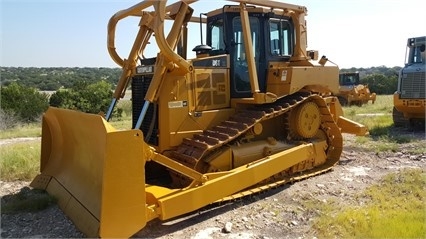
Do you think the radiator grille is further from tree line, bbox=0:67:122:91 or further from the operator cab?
tree line, bbox=0:67:122:91

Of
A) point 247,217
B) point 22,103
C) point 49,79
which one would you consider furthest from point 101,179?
point 49,79

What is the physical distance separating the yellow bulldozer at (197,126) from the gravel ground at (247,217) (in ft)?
0.66

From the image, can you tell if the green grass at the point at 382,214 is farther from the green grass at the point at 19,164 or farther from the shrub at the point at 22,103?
the shrub at the point at 22,103

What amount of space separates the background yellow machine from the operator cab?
6.41m

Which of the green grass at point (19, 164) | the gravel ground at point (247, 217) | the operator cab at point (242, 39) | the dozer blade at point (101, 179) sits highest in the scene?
the operator cab at point (242, 39)

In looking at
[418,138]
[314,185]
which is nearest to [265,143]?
[314,185]

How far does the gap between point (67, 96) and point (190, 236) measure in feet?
64.5

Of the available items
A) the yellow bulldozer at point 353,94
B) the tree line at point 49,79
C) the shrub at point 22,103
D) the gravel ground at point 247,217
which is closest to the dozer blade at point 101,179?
the gravel ground at point 247,217

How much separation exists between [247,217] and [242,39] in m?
2.98

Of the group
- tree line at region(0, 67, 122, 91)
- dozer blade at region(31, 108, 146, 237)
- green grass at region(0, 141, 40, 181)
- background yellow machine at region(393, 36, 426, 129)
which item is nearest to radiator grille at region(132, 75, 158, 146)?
dozer blade at region(31, 108, 146, 237)

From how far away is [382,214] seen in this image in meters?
4.98

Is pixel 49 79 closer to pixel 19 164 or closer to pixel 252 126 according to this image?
pixel 19 164

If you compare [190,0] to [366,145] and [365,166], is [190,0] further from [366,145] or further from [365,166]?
[366,145]

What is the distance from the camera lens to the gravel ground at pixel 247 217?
464 cm
